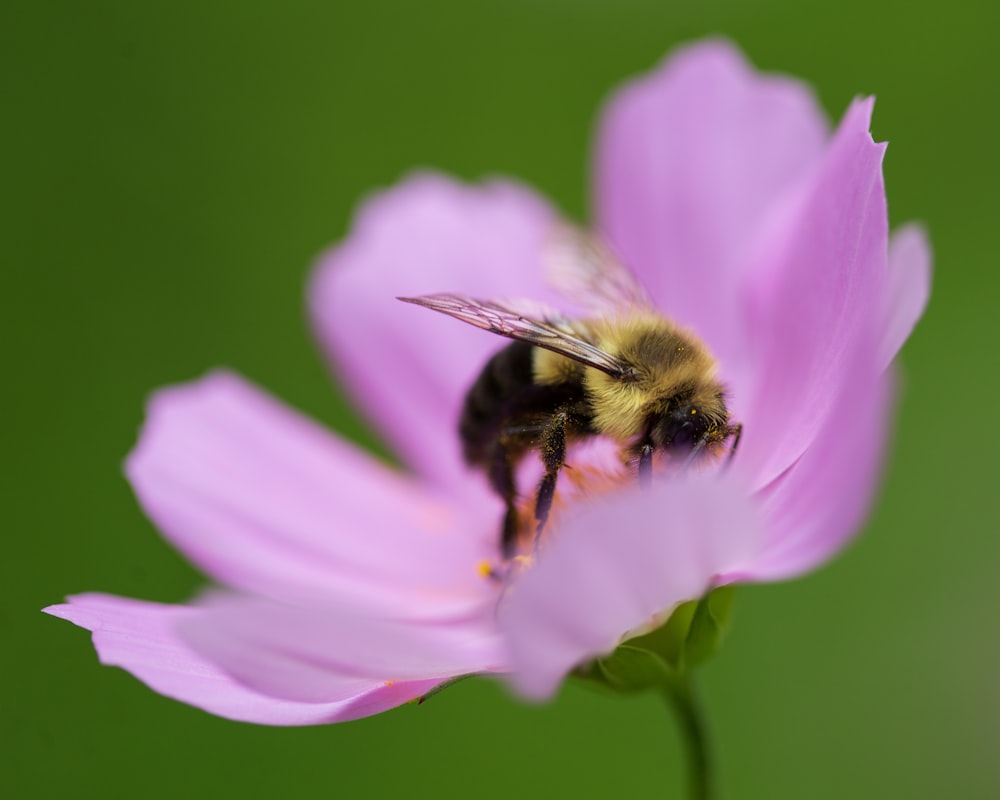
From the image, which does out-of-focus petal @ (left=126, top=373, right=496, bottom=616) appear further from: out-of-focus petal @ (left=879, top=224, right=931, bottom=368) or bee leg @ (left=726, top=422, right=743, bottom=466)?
out-of-focus petal @ (left=879, top=224, right=931, bottom=368)

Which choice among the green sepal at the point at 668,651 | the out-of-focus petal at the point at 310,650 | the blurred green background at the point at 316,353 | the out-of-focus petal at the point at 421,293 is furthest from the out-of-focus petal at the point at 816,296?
the blurred green background at the point at 316,353

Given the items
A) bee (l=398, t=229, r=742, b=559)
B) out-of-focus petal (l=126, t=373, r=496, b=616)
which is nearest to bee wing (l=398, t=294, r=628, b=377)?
bee (l=398, t=229, r=742, b=559)

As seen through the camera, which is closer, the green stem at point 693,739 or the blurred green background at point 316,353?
the green stem at point 693,739

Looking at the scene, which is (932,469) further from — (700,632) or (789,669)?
(700,632)

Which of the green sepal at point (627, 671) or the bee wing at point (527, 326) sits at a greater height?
the bee wing at point (527, 326)

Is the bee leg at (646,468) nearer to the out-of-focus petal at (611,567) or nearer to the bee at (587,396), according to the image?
the bee at (587,396)

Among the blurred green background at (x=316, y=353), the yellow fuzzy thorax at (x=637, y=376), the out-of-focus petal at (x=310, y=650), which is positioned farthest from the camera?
the blurred green background at (x=316, y=353)

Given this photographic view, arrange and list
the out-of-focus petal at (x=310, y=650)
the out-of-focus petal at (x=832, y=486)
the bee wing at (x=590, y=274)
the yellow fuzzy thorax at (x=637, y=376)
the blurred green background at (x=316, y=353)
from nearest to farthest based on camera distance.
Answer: the out-of-focus petal at (x=832, y=486) → the out-of-focus petal at (x=310, y=650) → the yellow fuzzy thorax at (x=637, y=376) → the bee wing at (x=590, y=274) → the blurred green background at (x=316, y=353)

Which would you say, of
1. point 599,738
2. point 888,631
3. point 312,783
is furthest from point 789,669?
point 312,783

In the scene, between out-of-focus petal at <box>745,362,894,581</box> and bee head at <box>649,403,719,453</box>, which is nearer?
out-of-focus petal at <box>745,362,894,581</box>
